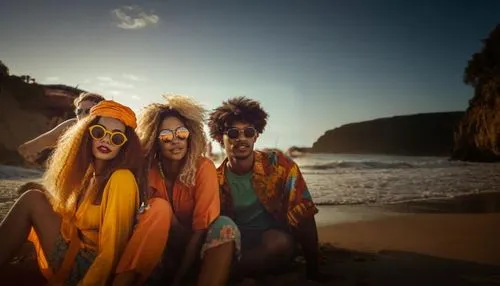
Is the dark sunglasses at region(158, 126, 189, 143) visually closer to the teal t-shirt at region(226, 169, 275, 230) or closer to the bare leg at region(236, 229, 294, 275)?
the teal t-shirt at region(226, 169, 275, 230)

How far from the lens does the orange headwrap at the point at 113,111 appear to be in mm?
2754

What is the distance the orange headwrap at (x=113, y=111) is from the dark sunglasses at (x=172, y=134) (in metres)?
0.37

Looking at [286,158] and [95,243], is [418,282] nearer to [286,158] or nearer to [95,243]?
[286,158]

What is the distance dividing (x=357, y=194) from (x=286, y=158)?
672 cm

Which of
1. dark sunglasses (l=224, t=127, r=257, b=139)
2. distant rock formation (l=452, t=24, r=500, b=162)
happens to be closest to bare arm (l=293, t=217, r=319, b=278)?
dark sunglasses (l=224, t=127, r=257, b=139)

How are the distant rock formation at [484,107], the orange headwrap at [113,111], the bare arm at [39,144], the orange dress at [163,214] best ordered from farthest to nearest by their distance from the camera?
the distant rock formation at [484,107]
the bare arm at [39,144]
the orange headwrap at [113,111]
the orange dress at [163,214]

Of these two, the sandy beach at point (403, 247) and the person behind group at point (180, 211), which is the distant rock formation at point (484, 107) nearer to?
the sandy beach at point (403, 247)

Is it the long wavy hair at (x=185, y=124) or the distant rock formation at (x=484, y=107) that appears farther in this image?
the distant rock formation at (x=484, y=107)

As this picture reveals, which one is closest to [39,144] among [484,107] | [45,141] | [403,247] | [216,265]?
[45,141]

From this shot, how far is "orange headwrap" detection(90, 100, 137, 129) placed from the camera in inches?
108

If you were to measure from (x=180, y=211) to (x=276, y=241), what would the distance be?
932 mm

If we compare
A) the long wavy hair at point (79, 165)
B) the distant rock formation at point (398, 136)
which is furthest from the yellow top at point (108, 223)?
the distant rock formation at point (398, 136)

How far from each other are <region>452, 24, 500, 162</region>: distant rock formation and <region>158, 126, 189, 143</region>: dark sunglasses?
90.9 ft

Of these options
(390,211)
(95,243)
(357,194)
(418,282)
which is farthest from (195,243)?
(357,194)
